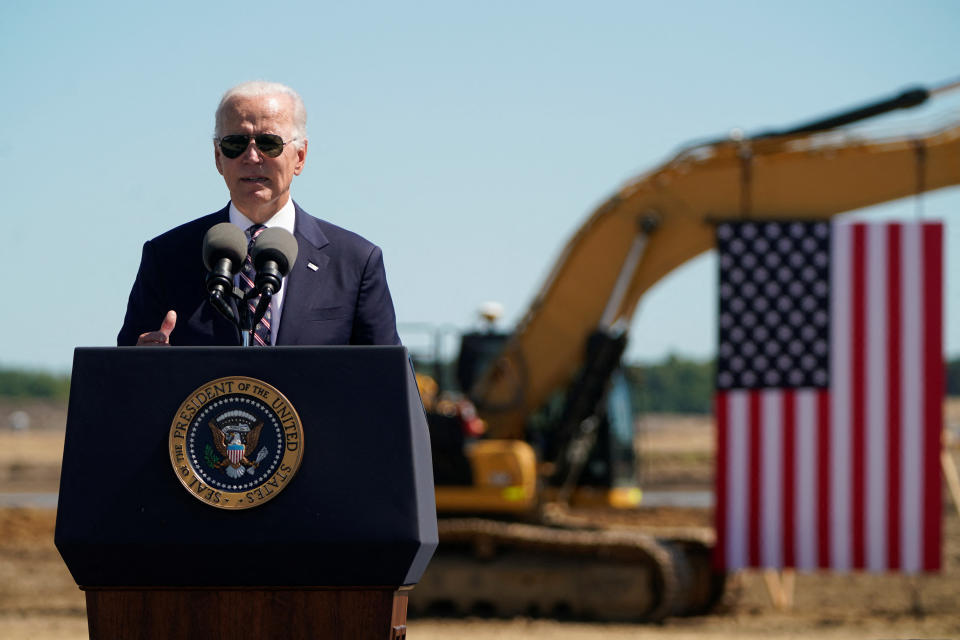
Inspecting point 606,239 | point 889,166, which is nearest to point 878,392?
point 889,166

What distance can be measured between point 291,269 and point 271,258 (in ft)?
0.78

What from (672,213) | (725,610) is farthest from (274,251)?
(725,610)

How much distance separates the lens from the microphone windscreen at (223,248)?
2719 millimetres

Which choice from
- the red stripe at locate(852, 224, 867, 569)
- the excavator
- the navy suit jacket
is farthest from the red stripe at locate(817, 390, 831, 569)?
the navy suit jacket

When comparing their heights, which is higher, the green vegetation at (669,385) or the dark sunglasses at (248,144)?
the dark sunglasses at (248,144)

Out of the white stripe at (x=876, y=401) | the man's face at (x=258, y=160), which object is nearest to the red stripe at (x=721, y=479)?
the white stripe at (x=876, y=401)

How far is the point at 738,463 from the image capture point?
11.6 metres

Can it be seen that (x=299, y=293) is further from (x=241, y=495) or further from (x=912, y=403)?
(x=912, y=403)

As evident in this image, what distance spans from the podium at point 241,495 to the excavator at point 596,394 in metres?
9.64

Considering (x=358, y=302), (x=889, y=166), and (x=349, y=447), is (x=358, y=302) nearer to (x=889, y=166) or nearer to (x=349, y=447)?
(x=349, y=447)

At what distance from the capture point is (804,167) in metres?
12.3

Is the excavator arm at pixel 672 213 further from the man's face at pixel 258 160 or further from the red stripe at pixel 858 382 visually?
the man's face at pixel 258 160

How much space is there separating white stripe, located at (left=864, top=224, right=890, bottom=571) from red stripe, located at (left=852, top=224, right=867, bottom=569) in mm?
34

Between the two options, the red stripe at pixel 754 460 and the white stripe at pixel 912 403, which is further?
the red stripe at pixel 754 460
